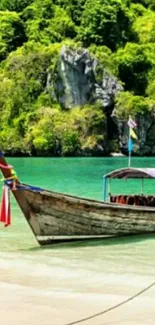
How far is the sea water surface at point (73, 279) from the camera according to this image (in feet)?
24.8

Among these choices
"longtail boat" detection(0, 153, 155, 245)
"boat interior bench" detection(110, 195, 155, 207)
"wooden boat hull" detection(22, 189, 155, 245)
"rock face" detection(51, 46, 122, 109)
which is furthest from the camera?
"rock face" detection(51, 46, 122, 109)

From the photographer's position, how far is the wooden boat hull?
1327 centimetres

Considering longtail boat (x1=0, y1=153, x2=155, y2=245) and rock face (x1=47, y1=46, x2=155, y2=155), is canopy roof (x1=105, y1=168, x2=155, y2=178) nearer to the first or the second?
longtail boat (x1=0, y1=153, x2=155, y2=245)

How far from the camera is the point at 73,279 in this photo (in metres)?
10.1

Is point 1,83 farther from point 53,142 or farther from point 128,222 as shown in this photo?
point 128,222

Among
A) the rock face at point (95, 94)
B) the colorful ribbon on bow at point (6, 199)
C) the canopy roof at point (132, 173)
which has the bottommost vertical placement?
the rock face at point (95, 94)

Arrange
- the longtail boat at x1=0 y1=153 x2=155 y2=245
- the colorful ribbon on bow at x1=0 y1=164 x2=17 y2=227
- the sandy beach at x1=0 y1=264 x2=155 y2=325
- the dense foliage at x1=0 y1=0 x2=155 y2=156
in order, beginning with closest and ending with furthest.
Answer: the sandy beach at x1=0 y1=264 x2=155 y2=325 → the colorful ribbon on bow at x1=0 y1=164 x2=17 y2=227 → the longtail boat at x1=0 y1=153 x2=155 y2=245 → the dense foliage at x1=0 y1=0 x2=155 y2=156

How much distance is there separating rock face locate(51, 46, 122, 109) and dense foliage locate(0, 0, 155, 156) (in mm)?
1688

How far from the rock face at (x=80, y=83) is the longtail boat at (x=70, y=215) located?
67.0 meters

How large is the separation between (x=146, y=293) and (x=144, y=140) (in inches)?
2885

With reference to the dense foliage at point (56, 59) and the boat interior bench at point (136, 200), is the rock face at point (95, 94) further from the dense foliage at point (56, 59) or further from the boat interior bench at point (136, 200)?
the boat interior bench at point (136, 200)

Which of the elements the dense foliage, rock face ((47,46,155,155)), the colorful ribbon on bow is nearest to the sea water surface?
the colorful ribbon on bow

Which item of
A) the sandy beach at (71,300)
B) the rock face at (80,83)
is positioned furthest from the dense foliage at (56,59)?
the sandy beach at (71,300)

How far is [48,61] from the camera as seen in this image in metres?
85.8
